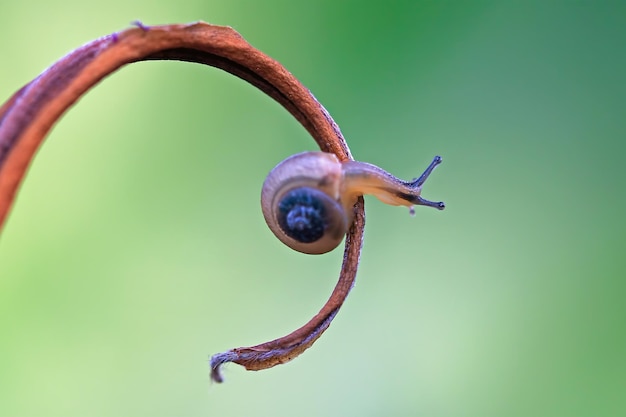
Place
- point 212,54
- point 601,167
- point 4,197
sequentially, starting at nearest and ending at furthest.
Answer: point 4,197
point 212,54
point 601,167

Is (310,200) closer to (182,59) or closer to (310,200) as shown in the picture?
(310,200)

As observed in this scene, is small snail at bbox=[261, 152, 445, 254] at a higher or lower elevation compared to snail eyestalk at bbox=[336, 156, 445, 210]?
lower

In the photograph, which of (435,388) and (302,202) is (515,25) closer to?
(435,388)

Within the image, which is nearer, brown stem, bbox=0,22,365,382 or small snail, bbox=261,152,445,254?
brown stem, bbox=0,22,365,382

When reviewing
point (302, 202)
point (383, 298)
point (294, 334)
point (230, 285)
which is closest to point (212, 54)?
point (302, 202)

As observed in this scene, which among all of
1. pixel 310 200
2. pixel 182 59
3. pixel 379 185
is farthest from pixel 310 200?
pixel 182 59
